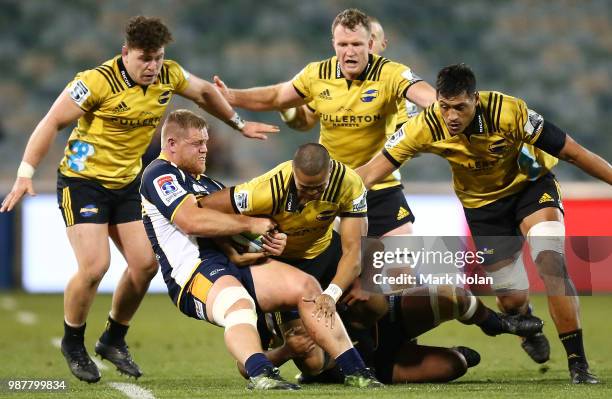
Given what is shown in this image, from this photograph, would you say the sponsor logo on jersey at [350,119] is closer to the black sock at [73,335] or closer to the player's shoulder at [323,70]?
the player's shoulder at [323,70]

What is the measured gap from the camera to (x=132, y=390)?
612cm

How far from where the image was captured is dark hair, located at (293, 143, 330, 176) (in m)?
5.65

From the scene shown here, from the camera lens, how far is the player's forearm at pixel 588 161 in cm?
624

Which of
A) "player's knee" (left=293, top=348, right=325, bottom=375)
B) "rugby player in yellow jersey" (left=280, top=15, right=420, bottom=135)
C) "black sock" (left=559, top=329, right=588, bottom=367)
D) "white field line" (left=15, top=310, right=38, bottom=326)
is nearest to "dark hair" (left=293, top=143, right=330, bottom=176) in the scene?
"player's knee" (left=293, top=348, right=325, bottom=375)

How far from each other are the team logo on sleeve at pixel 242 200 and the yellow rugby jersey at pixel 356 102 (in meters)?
1.72

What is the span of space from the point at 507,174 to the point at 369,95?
3.80 feet

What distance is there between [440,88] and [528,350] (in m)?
2.04

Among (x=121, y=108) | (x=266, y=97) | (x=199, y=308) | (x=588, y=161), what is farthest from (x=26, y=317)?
(x=588, y=161)

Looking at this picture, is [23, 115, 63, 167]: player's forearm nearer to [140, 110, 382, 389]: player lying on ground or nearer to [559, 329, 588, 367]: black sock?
[140, 110, 382, 389]: player lying on ground

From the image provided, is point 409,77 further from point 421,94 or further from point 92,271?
point 92,271

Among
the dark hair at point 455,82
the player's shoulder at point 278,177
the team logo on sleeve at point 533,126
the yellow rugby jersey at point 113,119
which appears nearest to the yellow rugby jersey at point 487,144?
the team logo on sleeve at point 533,126

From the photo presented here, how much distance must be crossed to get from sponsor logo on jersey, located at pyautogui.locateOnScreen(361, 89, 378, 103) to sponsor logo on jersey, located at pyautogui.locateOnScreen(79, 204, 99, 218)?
193 centimetres

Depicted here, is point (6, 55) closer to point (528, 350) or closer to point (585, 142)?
point (585, 142)

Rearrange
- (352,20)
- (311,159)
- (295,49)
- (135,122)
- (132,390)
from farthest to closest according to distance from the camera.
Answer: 1. (295,49)
2. (352,20)
3. (135,122)
4. (132,390)
5. (311,159)
